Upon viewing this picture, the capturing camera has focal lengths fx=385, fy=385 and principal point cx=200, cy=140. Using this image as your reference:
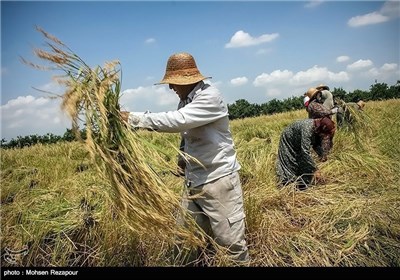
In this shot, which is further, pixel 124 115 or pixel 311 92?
pixel 311 92

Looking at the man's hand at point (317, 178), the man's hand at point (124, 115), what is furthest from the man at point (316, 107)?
the man's hand at point (124, 115)

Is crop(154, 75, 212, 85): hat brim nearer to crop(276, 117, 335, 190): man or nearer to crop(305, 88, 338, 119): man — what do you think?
crop(276, 117, 335, 190): man

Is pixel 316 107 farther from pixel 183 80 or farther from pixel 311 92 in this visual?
pixel 183 80

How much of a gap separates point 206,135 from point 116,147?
505mm

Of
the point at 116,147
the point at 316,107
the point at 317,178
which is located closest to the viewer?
the point at 116,147

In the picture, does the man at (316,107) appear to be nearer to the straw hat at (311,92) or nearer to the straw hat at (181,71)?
the straw hat at (311,92)

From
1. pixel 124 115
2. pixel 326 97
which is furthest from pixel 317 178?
pixel 124 115

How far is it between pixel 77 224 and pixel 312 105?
2539mm

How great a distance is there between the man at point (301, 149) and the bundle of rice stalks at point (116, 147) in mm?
1948

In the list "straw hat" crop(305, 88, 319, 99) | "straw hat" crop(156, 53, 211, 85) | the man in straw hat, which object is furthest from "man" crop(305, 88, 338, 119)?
"straw hat" crop(156, 53, 211, 85)

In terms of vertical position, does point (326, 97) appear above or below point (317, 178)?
above

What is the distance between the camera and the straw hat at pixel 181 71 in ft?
7.06

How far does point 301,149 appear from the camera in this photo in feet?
12.0
